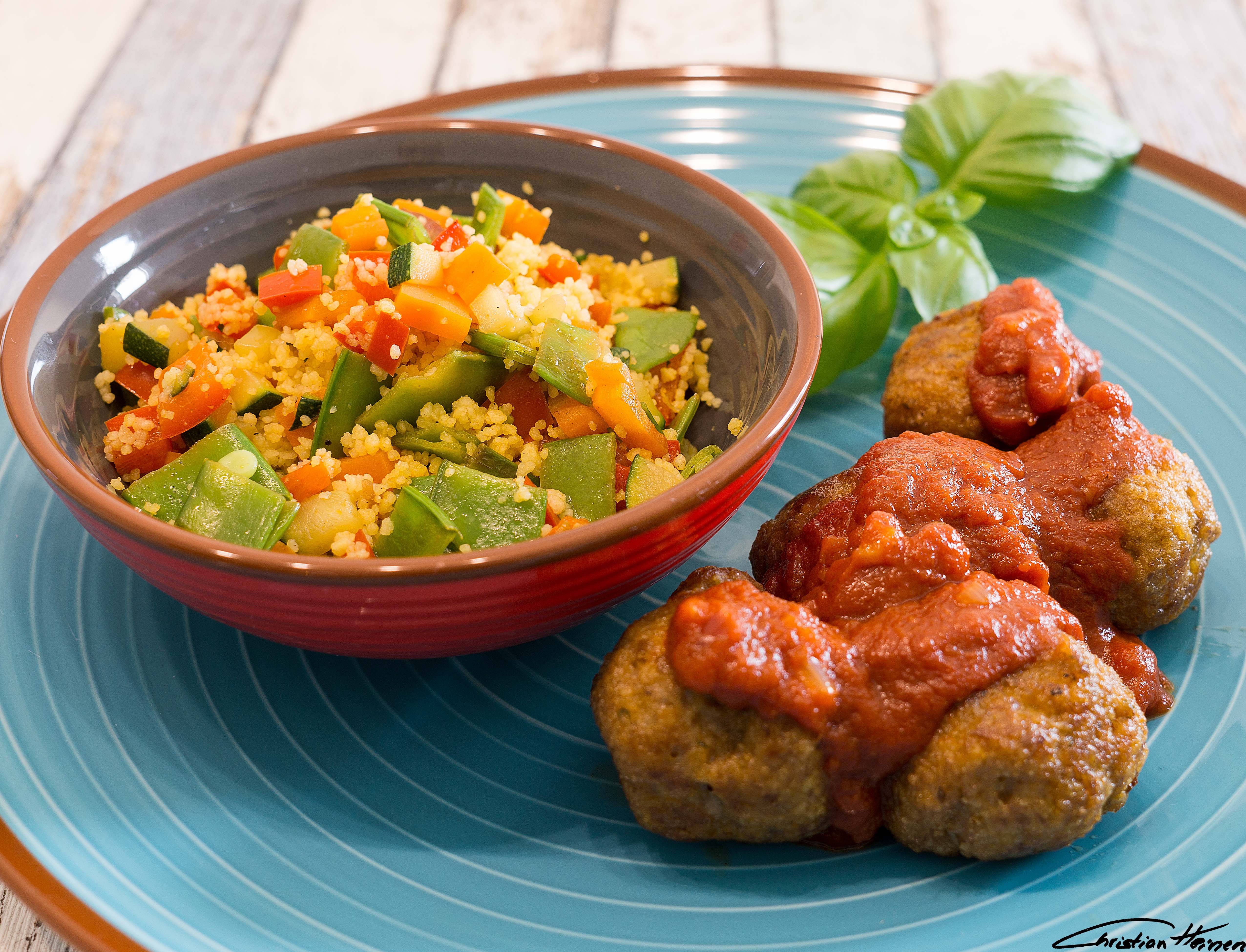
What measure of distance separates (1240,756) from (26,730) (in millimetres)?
2709

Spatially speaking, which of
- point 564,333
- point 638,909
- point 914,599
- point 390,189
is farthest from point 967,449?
point 390,189

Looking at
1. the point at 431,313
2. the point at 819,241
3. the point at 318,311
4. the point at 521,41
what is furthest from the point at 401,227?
the point at 521,41

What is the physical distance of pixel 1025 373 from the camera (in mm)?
2883

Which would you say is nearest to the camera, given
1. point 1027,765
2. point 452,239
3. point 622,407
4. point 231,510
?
point 1027,765

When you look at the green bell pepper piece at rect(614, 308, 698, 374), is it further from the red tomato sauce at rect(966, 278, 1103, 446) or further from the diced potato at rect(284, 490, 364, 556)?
the diced potato at rect(284, 490, 364, 556)

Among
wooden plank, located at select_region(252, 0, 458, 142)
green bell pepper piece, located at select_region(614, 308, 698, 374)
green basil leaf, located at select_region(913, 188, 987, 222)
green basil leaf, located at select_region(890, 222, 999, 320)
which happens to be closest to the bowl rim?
green bell pepper piece, located at select_region(614, 308, 698, 374)

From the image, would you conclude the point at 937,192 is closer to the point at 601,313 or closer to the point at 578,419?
the point at 601,313

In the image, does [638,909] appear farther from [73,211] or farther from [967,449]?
[73,211]

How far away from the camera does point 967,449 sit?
2695mm

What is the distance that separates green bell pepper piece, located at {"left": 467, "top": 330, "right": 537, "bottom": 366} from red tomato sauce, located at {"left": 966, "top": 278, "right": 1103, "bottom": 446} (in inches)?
46.2

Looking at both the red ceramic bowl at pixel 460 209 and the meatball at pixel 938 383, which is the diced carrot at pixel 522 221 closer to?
the red ceramic bowl at pixel 460 209

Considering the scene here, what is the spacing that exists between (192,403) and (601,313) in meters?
1.11

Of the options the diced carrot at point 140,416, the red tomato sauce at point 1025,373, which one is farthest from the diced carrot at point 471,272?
the red tomato sauce at point 1025,373

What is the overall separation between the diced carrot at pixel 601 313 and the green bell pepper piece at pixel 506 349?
37 cm
